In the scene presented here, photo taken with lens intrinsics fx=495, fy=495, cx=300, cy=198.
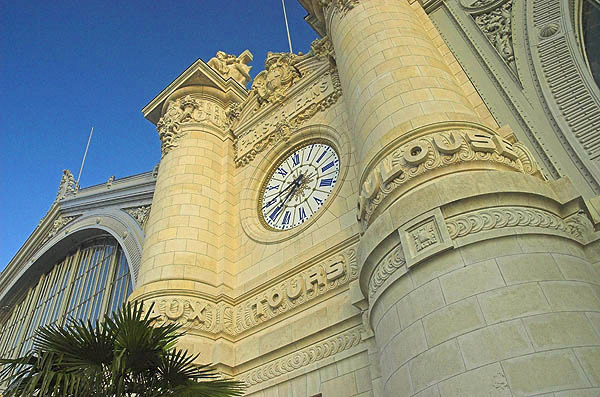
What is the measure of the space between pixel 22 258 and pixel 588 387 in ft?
97.8

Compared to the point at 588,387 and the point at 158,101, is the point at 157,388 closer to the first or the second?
the point at 588,387

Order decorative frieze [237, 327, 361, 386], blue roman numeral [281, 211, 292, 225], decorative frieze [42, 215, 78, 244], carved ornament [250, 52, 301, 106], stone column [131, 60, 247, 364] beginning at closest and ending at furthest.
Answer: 1. decorative frieze [237, 327, 361, 386]
2. stone column [131, 60, 247, 364]
3. blue roman numeral [281, 211, 292, 225]
4. carved ornament [250, 52, 301, 106]
5. decorative frieze [42, 215, 78, 244]

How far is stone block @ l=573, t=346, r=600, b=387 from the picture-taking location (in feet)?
16.7

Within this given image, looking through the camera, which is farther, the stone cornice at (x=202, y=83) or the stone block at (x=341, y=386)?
the stone cornice at (x=202, y=83)

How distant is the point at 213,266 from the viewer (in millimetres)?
12211

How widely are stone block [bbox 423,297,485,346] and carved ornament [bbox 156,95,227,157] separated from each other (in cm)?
1074

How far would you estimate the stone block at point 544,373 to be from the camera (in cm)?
507

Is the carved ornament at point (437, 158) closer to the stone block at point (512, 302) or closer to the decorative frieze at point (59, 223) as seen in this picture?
the stone block at point (512, 302)

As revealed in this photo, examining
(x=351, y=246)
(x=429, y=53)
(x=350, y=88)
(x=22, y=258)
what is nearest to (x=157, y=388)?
(x=351, y=246)

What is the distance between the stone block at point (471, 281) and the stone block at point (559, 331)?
605mm


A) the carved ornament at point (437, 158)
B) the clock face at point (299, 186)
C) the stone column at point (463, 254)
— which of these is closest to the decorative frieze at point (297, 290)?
the stone column at point (463, 254)

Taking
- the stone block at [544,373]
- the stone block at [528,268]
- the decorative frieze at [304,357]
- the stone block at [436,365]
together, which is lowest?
the stone block at [544,373]

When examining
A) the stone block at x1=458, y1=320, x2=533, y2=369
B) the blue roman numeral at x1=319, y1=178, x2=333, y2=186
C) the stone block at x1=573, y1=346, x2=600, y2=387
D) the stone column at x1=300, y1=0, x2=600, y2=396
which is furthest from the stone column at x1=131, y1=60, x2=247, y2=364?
the stone block at x1=573, y1=346, x2=600, y2=387

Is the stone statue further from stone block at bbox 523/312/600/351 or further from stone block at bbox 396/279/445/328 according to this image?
stone block at bbox 523/312/600/351
